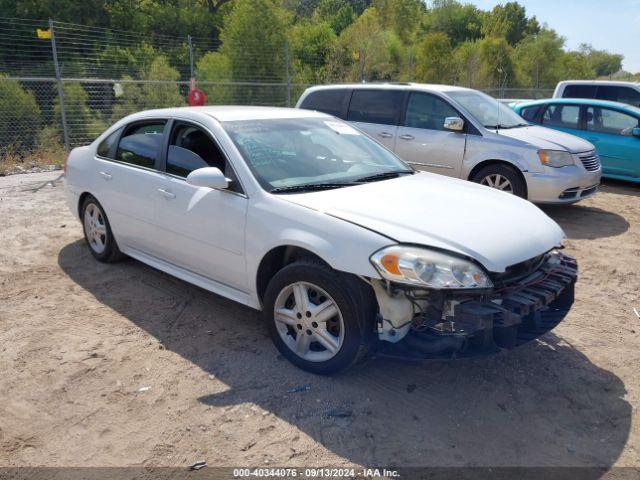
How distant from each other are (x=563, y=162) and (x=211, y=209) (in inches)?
203

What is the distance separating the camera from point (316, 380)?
11.1 ft

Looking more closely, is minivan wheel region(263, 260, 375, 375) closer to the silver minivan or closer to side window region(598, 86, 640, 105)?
the silver minivan

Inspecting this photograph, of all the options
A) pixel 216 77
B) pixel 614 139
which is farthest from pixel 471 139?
pixel 216 77

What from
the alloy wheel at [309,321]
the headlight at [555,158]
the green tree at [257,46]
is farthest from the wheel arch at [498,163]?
the green tree at [257,46]

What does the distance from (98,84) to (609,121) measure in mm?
14072

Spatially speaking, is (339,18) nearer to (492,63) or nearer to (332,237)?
(492,63)

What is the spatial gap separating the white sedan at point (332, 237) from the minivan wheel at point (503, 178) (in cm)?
309

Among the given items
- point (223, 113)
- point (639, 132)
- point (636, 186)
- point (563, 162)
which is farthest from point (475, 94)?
point (223, 113)

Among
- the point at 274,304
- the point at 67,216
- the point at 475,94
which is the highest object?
the point at 475,94

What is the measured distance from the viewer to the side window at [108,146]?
5146mm

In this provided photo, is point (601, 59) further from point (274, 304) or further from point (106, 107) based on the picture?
point (274, 304)

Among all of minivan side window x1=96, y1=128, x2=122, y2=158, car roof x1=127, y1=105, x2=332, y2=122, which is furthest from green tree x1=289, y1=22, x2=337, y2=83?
car roof x1=127, y1=105, x2=332, y2=122

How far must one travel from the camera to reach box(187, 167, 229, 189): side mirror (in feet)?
12.1

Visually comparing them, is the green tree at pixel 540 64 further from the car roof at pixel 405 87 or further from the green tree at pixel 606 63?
the green tree at pixel 606 63
